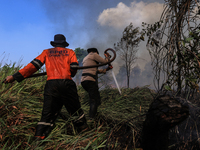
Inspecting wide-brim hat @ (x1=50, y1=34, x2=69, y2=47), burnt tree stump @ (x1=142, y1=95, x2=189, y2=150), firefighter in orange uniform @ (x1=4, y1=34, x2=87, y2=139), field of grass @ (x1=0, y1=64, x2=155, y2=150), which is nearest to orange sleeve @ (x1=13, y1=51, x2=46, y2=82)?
firefighter in orange uniform @ (x1=4, y1=34, x2=87, y2=139)

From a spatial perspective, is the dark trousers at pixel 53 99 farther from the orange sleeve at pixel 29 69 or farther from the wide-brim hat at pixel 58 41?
the wide-brim hat at pixel 58 41

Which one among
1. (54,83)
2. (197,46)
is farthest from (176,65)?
(54,83)

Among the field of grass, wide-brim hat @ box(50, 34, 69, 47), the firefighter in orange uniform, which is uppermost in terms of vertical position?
wide-brim hat @ box(50, 34, 69, 47)

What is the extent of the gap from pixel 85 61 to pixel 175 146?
292cm

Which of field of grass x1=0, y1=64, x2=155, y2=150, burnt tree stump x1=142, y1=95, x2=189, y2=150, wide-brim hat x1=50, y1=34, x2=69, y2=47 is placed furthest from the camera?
wide-brim hat x1=50, y1=34, x2=69, y2=47

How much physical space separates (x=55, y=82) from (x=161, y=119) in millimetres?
1816

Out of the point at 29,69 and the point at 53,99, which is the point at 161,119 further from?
the point at 29,69

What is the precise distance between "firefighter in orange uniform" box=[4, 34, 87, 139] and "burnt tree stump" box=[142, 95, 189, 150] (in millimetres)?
1409

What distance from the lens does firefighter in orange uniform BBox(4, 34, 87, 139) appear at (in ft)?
8.66

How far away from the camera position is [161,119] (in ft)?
5.19

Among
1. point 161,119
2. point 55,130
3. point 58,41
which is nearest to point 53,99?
point 55,130

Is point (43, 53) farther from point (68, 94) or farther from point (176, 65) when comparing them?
point (176, 65)

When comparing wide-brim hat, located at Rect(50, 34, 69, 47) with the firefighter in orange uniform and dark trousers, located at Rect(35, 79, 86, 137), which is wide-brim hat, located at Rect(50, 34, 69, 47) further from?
dark trousers, located at Rect(35, 79, 86, 137)

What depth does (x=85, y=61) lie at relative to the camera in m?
4.34
